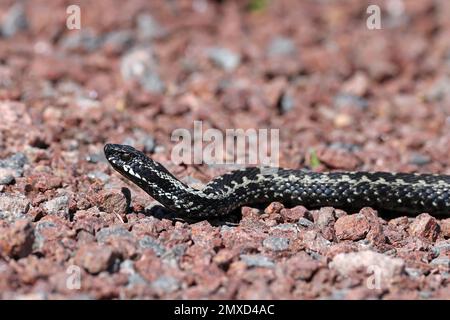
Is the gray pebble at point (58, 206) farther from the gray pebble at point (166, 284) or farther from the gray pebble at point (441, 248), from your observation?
the gray pebble at point (441, 248)

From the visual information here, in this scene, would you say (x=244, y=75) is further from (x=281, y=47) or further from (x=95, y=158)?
(x=95, y=158)

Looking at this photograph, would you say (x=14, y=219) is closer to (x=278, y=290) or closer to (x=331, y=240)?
(x=278, y=290)

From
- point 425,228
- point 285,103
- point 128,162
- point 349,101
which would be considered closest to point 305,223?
point 425,228

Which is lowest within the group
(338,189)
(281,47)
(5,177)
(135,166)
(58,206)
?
(58,206)

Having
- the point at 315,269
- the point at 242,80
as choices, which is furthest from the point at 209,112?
the point at 315,269

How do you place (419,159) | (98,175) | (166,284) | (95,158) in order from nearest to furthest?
(166,284)
(98,175)
(95,158)
(419,159)

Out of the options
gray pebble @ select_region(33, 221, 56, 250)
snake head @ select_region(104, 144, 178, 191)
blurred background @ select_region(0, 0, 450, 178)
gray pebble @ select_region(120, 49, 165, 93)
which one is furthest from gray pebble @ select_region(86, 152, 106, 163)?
gray pebble @ select_region(120, 49, 165, 93)
